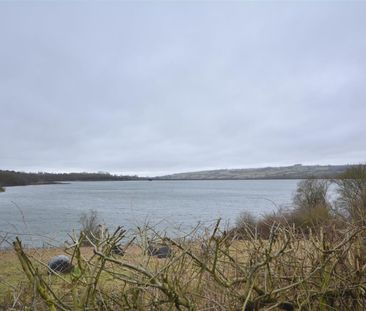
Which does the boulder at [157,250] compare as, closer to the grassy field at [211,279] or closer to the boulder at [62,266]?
the grassy field at [211,279]

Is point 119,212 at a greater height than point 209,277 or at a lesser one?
lesser

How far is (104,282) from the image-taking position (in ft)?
8.71

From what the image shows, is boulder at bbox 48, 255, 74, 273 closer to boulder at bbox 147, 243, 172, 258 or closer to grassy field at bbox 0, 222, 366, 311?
grassy field at bbox 0, 222, 366, 311

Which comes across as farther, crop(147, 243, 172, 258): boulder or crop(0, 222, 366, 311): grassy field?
crop(147, 243, 172, 258): boulder

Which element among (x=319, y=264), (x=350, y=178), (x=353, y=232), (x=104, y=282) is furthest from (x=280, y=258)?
(x=350, y=178)

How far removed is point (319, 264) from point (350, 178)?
29054 mm

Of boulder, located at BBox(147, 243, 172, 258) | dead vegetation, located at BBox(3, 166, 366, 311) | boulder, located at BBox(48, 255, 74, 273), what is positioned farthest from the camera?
boulder, located at BBox(147, 243, 172, 258)

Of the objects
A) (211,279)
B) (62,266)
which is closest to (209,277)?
(211,279)

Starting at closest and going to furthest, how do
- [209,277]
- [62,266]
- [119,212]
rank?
[209,277] → [62,266] → [119,212]

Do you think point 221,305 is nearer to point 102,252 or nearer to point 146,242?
point 146,242

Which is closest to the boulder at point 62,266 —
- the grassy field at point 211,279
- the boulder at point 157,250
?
the grassy field at point 211,279

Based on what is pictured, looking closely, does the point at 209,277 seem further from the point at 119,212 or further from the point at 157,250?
the point at 119,212

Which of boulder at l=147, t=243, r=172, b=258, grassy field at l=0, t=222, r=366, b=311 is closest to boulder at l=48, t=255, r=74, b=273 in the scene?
grassy field at l=0, t=222, r=366, b=311

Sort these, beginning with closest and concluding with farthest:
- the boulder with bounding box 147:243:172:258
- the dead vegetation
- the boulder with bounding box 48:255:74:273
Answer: the dead vegetation
the boulder with bounding box 48:255:74:273
the boulder with bounding box 147:243:172:258
